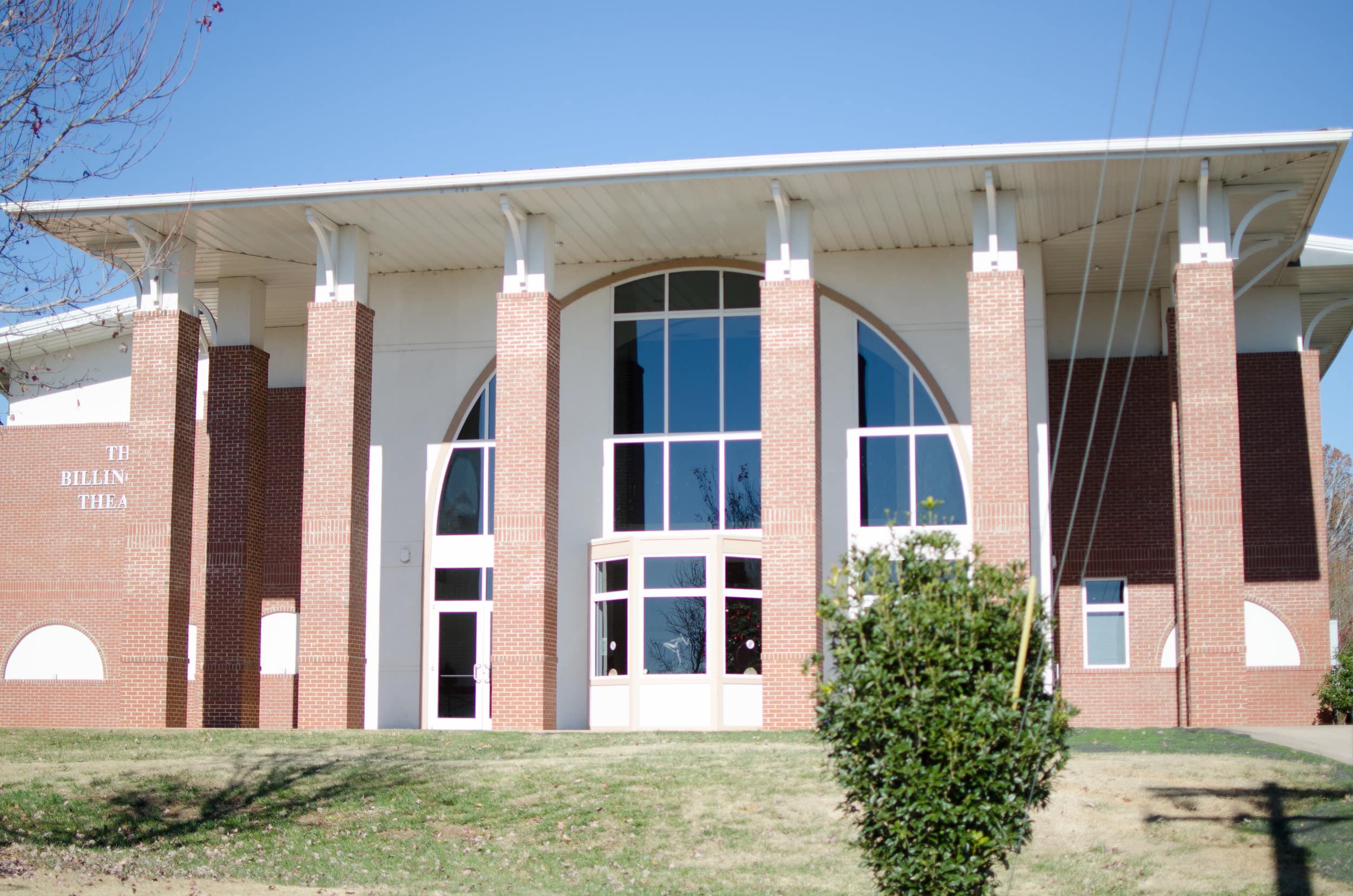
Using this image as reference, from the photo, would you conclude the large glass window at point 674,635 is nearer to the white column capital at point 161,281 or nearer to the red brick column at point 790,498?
the red brick column at point 790,498

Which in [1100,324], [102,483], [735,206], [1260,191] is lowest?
[102,483]

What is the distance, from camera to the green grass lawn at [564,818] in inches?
493

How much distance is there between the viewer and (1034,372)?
23.6 m

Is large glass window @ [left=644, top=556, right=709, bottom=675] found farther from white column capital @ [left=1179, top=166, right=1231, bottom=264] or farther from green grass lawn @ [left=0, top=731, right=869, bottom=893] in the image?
white column capital @ [left=1179, top=166, right=1231, bottom=264]

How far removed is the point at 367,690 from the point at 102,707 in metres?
7.06

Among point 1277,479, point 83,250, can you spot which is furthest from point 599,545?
point 1277,479

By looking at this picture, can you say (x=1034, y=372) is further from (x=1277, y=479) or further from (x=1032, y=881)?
(x=1032, y=881)

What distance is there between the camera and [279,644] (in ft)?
89.9

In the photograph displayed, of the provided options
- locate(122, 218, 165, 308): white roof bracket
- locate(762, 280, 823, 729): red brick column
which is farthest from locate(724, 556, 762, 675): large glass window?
locate(122, 218, 165, 308): white roof bracket

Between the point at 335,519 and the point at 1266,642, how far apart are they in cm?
1601

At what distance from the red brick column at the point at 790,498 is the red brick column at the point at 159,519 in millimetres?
9241

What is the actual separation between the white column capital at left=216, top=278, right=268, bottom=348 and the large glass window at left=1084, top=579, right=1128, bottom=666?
1564 centimetres

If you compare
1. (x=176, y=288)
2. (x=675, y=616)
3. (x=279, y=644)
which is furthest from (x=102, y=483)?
(x=675, y=616)

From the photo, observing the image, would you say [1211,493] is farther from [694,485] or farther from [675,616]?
[675,616]
